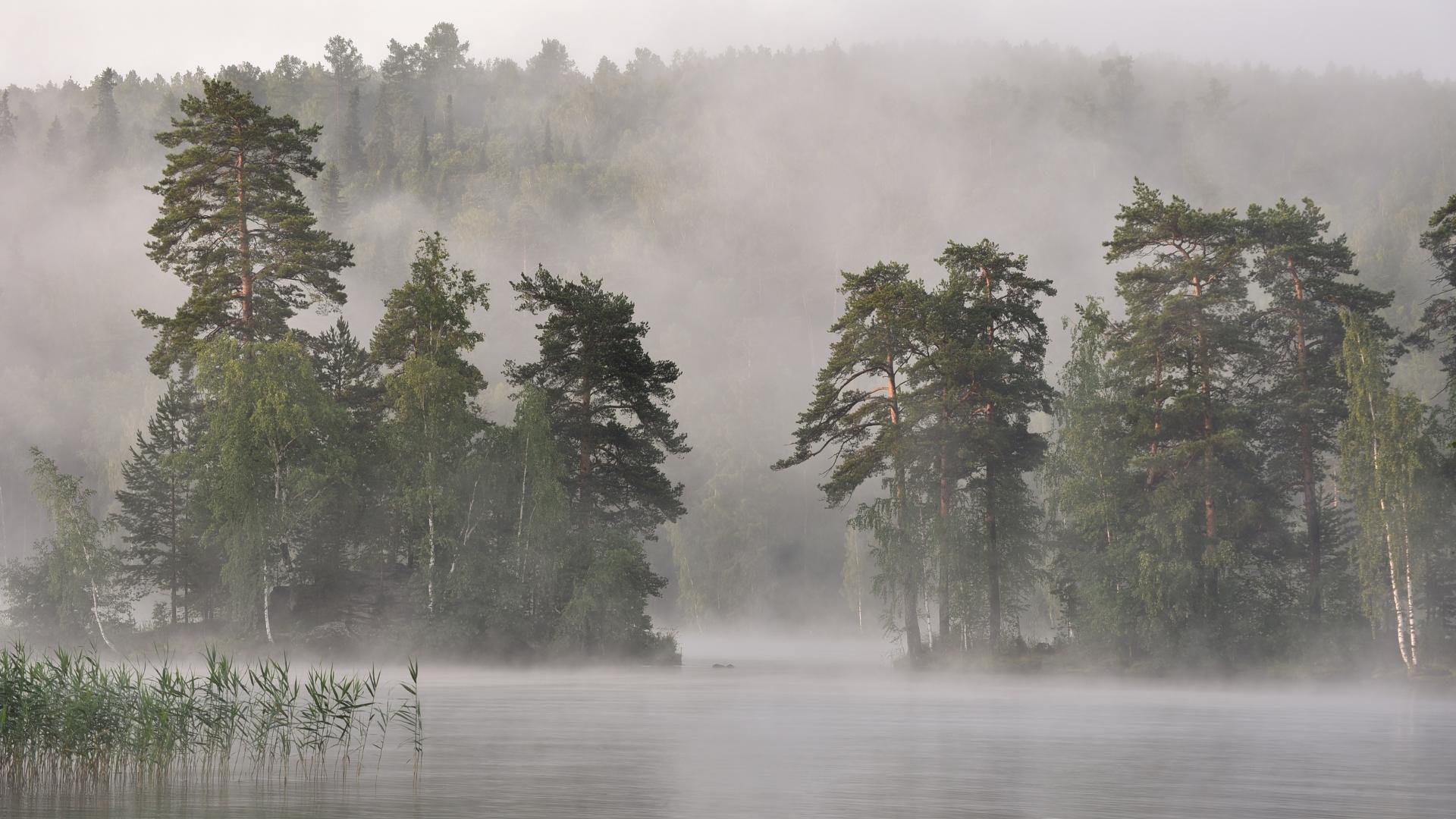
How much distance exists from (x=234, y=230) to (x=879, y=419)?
34317mm

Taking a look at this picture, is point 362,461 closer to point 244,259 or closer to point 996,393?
point 244,259

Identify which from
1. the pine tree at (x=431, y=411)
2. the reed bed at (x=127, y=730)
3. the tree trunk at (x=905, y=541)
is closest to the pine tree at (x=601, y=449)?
the pine tree at (x=431, y=411)

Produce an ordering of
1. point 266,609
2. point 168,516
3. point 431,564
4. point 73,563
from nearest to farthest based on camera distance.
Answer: point 266,609 < point 431,564 < point 73,563 < point 168,516

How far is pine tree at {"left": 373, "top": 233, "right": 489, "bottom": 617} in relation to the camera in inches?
2717

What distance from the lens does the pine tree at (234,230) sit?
69.4 meters

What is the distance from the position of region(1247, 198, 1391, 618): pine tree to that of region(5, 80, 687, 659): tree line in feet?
103

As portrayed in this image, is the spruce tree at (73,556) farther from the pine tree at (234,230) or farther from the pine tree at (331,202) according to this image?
the pine tree at (331,202)

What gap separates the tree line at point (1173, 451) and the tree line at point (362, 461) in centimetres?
1226

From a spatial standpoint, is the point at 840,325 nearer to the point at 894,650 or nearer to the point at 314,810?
the point at 894,650

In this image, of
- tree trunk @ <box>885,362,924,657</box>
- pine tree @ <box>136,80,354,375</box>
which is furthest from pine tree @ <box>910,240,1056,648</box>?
pine tree @ <box>136,80,354,375</box>

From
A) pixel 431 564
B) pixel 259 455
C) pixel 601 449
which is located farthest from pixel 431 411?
pixel 601 449

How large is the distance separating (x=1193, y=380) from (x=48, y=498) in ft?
186

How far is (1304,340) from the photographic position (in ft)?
217

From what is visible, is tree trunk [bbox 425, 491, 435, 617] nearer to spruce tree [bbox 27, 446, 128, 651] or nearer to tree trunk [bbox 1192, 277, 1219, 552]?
spruce tree [bbox 27, 446, 128, 651]
